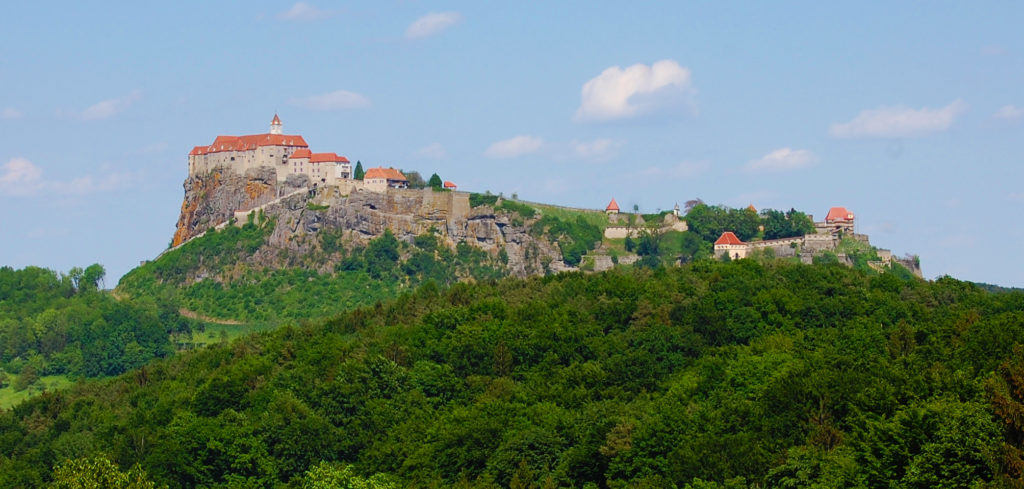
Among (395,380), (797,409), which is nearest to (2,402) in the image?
(395,380)

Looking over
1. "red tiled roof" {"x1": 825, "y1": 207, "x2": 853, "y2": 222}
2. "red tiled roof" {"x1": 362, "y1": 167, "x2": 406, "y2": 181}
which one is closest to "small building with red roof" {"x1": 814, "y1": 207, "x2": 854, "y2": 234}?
"red tiled roof" {"x1": 825, "y1": 207, "x2": 853, "y2": 222}

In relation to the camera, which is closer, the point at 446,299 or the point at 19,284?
the point at 446,299

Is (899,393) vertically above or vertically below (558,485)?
above

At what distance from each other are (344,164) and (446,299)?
173ft

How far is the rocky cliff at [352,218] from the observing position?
471ft

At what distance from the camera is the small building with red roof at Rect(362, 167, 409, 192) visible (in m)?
146

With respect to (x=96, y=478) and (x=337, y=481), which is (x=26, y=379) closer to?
(x=337, y=481)

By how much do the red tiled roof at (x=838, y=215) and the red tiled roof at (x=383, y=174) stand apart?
37620 millimetres

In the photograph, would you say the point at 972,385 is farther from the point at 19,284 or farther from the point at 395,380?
the point at 19,284

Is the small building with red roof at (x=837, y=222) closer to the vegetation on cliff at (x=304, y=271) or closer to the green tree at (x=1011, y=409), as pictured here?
the vegetation on cliff at (x=304, y=271)

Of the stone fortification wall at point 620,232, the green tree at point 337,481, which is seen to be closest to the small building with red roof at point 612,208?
the stone fortification wall at point 620,232

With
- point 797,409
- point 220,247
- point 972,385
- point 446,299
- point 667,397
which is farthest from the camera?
point 220,247

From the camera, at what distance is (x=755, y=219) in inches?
5822

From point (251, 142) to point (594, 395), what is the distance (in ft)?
264
